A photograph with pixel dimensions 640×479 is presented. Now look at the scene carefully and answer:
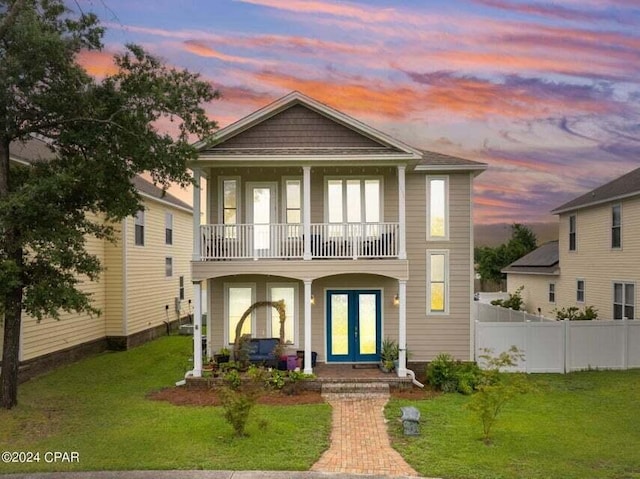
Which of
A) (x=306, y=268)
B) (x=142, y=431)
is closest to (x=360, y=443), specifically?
(x=142, y=431)

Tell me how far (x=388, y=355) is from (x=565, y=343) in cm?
531

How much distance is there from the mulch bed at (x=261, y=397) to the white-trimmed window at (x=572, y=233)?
12920 millimetres

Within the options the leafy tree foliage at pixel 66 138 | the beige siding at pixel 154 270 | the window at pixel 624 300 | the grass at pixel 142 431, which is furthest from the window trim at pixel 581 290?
the beige siding at pixel 154 270

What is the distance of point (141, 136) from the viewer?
9.30 metres

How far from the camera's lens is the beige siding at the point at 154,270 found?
16.9m

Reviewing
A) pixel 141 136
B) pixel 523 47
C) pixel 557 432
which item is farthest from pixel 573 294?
pixel 141 136

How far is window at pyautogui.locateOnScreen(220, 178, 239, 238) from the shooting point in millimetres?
12719

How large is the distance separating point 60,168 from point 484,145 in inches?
771

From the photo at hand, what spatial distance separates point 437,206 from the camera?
12789 millimetres

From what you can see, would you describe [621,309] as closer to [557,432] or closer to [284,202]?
[557,432]

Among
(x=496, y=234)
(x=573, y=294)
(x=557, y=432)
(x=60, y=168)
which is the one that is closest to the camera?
(x=557, y=432)

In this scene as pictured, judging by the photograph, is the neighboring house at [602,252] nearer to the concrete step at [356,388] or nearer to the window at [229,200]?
the concrete step at [356,388]

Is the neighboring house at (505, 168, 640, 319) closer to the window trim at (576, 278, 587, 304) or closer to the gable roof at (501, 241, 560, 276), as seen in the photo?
the window trim at (576, 278, 587, 304)

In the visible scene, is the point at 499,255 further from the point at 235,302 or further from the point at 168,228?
the point at 235,302
